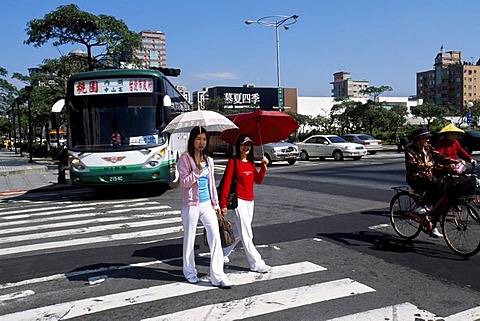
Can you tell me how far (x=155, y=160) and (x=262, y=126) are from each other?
21.4 ft

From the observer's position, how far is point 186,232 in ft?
17.4

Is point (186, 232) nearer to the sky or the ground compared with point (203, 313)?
nearer to the sky

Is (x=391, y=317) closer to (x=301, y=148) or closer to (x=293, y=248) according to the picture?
(x=293, y=248)

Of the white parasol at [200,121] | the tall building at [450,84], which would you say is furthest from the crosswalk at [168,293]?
the tall building at [450,84]

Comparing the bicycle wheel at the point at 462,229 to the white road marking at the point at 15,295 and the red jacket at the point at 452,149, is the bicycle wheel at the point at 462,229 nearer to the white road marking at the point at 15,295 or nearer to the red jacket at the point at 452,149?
the red jacket at the point at 452,149

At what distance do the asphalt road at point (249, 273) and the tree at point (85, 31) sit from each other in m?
16.4

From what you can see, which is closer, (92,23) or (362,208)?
(362,208)

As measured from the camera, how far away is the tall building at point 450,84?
12175 centimetres

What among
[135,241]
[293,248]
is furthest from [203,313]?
[135,241]

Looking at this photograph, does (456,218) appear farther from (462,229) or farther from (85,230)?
(85,230)

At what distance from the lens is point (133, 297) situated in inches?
199

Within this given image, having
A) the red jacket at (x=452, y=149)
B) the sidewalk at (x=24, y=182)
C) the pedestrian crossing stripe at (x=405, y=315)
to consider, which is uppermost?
the red jacket at (x=452, y=149)

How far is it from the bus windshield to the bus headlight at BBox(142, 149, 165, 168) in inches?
12.1

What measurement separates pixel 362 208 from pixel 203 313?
21.2ft
